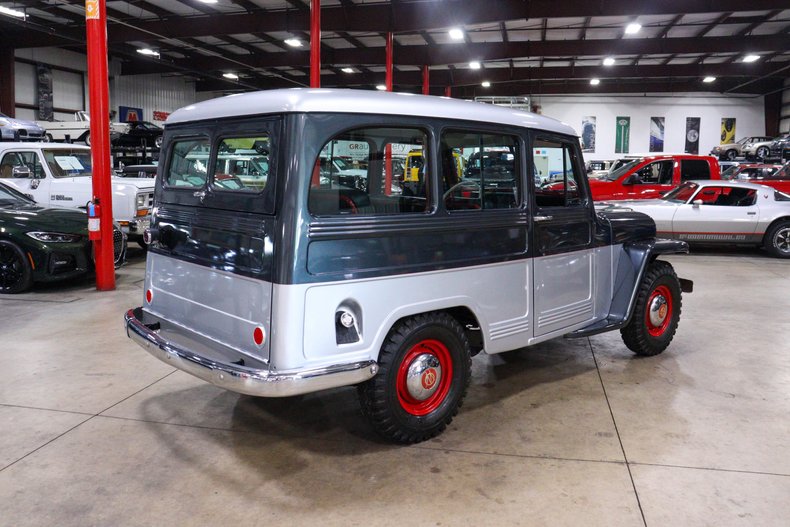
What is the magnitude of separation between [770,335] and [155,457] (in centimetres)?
560

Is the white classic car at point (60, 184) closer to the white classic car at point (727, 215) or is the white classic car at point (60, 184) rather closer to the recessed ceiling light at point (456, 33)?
the white classic car at point (727, 215)

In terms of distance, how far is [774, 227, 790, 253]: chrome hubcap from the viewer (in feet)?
36.5

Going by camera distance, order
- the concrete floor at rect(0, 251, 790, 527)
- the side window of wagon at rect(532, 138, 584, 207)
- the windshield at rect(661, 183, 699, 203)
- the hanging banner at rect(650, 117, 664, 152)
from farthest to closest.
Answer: the hanging banner at rect(650, 117, 664, 152) < the windshield at rect(661, 183, 699, 203) < the side window of wagon at rect(532, 138, 584, 207) < the concrete floor at rect(0, 251, 790, 527)

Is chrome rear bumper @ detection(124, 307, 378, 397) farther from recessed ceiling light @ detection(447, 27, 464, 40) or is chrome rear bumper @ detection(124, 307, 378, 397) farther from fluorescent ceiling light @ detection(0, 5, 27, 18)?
fluorescent ceiling light @ detection(0, 5, 27, 18)

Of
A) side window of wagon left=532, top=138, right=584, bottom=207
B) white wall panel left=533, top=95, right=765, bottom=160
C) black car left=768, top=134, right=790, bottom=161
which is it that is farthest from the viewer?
white wall panel left=533, top=95, right=765, bottom=160

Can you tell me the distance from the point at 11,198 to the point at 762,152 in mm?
28022

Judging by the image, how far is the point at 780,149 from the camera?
24.6 metres

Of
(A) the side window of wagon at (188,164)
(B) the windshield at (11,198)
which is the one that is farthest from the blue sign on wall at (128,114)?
(A) the side window of wagon at (188,164)

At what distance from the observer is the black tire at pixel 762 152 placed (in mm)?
26000

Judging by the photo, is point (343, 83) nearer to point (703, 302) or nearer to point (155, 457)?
point (703, 302)

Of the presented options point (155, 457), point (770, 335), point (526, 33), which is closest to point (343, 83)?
point (526, 33)

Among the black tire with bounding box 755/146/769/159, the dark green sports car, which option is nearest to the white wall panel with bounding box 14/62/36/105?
the dark green sports car

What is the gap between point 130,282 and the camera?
8.11m

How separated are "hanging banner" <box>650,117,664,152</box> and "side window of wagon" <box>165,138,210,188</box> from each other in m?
32.3
